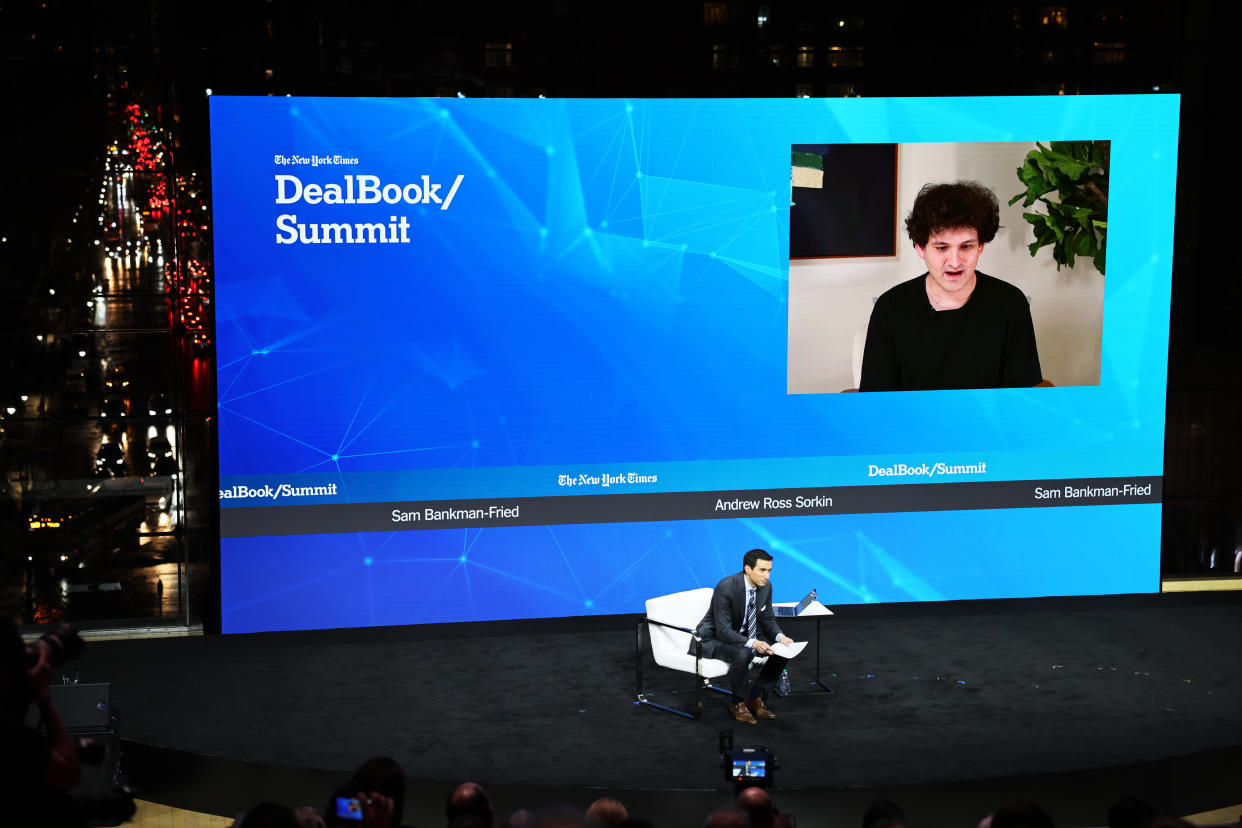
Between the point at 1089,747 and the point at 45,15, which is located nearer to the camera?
the point at 1089,747

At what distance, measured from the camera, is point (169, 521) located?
8.02m

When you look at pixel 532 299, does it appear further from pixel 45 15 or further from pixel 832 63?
pixel 45 15

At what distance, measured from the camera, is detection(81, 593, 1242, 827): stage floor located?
6.04 metres

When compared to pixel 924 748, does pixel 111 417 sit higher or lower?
higher

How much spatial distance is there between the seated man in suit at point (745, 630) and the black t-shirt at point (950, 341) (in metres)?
1.71

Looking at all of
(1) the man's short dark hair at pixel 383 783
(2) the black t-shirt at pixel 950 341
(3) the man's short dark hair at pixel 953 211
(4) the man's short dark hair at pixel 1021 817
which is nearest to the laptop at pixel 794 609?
(2) the black t-shirt at pixel 950 341

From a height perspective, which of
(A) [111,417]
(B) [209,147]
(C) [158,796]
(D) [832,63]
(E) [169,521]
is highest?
(D) [832,63]

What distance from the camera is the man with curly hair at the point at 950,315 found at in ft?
25.8

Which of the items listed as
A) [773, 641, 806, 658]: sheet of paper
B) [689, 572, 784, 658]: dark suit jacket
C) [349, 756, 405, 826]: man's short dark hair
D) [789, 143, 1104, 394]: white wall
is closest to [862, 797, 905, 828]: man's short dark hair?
[349, 756, 405, 826]: man's short dark hair

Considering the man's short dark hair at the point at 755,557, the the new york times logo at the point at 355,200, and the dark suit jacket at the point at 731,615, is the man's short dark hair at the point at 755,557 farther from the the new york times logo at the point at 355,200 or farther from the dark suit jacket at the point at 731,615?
the the new york times logo at the point at 355,200

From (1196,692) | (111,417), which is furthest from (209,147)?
(1196,692)

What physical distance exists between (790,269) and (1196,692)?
3.11 metres

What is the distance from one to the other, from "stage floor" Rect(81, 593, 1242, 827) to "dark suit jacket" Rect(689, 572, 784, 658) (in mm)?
361

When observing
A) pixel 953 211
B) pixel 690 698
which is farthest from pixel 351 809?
pixel 953 211
